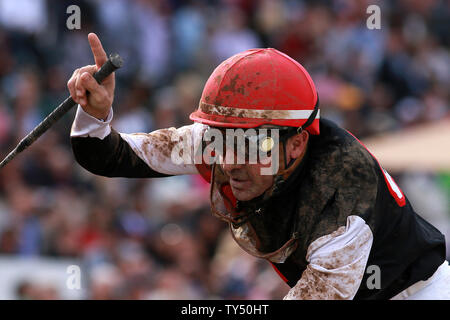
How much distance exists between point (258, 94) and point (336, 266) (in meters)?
0.69

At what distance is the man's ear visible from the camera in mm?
3250

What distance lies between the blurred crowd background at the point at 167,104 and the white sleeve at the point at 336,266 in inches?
130

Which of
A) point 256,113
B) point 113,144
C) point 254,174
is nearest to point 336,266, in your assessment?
point 254,174

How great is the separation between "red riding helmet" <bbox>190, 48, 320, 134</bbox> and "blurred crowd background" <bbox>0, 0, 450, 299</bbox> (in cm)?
333

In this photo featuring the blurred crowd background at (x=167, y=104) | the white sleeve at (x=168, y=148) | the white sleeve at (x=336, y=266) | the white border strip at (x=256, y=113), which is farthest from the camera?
the blurred crowd background at (x=167, y=104)

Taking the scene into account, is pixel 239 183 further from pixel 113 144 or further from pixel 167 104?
pixel 167 104

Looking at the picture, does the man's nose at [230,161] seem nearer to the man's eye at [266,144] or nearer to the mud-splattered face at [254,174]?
the mud-splattered face at [254,174]

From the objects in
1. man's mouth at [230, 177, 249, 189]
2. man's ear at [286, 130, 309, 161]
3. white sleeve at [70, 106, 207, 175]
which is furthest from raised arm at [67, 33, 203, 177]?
man's ear at [286, 130, 309, 161]

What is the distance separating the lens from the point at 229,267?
7.20 metres

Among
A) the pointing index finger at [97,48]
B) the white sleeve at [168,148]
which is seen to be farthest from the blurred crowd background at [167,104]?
the pointing index finger at [97,48]

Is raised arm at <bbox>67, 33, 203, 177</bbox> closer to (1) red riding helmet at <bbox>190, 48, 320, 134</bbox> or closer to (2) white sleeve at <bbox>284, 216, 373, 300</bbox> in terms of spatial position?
(1) red riding helmet at <bbox>190, 48, 320, 134</bbox>

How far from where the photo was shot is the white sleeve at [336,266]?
9.77ft

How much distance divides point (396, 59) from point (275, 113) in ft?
26.1
